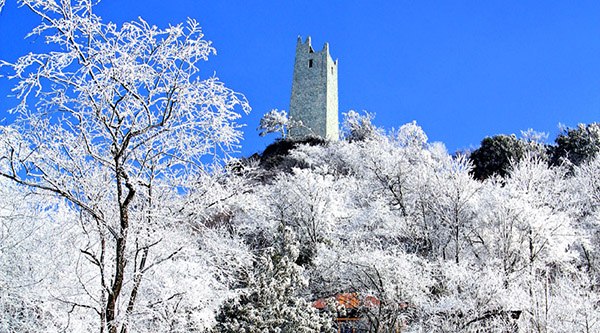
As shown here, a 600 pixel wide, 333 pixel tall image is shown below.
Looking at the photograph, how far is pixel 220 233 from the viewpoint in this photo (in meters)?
6.86

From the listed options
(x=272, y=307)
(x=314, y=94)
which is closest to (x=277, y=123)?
(x=314, y=94)

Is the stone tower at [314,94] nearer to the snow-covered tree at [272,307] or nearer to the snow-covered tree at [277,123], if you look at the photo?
the snow-covered tree at [277,123]

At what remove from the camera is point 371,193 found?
23.4m

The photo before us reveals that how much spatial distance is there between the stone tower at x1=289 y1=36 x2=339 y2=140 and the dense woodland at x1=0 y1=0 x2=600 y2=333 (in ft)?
73.5

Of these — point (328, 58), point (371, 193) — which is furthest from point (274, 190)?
point (328, 58)

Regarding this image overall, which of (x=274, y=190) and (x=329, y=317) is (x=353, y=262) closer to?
(x=329, y=317)

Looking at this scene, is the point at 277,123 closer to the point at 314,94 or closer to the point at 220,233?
the point at 314,94

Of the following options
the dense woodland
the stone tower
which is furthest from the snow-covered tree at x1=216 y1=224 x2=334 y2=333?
the stone tower

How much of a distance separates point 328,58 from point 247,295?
133ft

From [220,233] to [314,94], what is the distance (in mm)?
43770

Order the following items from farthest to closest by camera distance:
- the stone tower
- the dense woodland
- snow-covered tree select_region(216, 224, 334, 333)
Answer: the stone tower
snow-covered tree select_region(216, 224, 334, 333)
the dense woodland

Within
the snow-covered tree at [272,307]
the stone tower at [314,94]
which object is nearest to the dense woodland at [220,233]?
the snow-covered tree at [272,307]

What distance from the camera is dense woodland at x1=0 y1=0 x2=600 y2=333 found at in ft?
15.8

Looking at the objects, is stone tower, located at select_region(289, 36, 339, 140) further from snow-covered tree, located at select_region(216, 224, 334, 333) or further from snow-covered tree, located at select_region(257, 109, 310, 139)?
snow-covered tree, located at select_region(216, 224, 334, 333)
